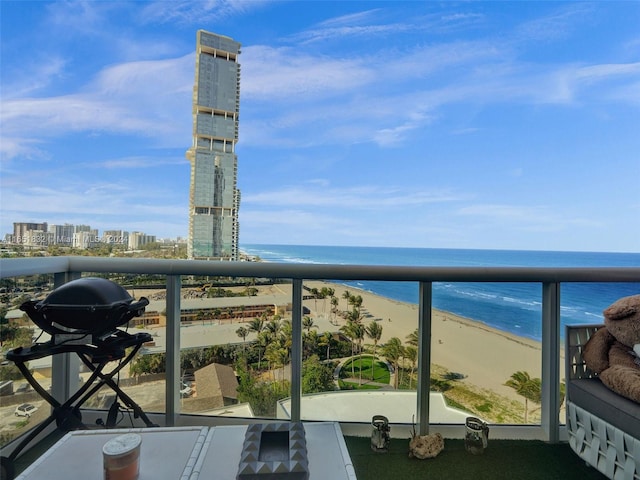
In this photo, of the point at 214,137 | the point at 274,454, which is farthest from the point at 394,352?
the point at 214,137

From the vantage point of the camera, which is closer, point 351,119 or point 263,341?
point 263,341

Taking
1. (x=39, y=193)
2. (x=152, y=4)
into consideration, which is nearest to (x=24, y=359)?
(x=152, y=4)

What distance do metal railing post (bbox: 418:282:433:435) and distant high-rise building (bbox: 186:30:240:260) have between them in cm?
434

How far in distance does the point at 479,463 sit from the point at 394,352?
2.50 feet

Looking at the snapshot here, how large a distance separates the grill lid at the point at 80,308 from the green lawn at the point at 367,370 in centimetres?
144

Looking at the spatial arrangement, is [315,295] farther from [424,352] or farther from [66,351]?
[66,351]

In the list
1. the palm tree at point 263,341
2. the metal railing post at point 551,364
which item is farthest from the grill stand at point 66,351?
the metal railing post at point 551,364

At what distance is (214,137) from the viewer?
21.6 ft

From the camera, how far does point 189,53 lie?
6844 millimetres

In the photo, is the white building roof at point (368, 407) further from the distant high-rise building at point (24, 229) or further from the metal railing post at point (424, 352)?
the distant high-rise building at point (24, 229)

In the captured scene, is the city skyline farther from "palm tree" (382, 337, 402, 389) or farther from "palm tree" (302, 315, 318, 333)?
"palm tree" (382, 337, 402, 389)

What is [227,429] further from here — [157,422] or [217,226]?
[217,226]

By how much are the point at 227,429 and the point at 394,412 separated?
4.48 ft

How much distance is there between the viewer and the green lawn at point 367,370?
7.31 ft
